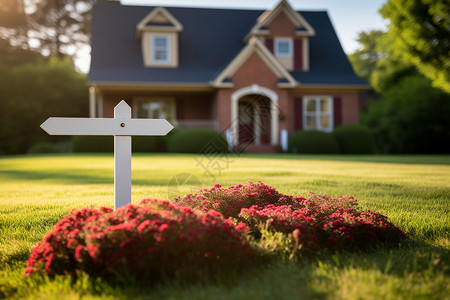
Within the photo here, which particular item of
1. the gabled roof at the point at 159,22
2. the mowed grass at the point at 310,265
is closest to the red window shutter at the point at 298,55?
the gabled roof at the point at 159,22

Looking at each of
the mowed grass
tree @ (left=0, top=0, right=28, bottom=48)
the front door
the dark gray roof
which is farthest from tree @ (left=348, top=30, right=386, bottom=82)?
the mowed grass

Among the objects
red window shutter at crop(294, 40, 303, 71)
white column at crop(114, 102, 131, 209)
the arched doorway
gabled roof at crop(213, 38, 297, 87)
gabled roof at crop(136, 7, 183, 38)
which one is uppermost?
gabled roof at crop(136, 7, 183, 38)

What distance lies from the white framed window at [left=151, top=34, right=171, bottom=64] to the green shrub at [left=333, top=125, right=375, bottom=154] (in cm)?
962

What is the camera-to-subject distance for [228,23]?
23.6 metres

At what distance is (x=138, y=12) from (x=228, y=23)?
5.30 metres

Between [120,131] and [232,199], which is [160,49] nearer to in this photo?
[232,199]

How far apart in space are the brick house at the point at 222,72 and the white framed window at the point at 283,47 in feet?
0.18

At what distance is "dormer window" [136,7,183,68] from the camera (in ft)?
67.2

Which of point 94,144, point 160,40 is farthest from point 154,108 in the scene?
point 94,144

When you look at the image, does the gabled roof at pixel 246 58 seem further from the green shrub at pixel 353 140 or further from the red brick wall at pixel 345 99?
the green shrub at pixel 353 140

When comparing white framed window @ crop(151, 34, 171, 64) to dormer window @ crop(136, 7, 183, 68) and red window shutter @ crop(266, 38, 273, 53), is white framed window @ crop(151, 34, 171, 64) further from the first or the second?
red window shutter @ crop(266, 38, 273, 53)

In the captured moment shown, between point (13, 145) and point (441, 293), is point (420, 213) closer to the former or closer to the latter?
point (441, 293)

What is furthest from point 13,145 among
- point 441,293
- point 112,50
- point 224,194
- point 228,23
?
point 441,293

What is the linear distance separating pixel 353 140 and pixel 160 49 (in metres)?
10.9
